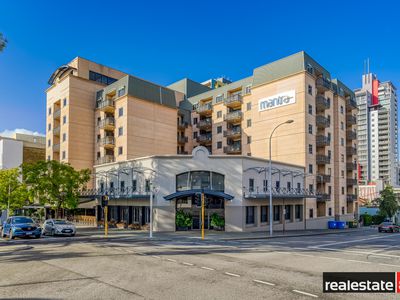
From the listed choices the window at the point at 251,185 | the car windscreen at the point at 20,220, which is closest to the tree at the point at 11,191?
the car windscreen at the point at 20,220

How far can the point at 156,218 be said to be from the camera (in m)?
33.8

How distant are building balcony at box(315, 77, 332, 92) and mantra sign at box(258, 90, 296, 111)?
18.0ft

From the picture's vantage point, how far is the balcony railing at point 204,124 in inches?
2399

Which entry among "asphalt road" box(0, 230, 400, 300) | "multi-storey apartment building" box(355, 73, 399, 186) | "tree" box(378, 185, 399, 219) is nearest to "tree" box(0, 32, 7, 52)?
"asphalt road" box(0, 230, 400, 300)

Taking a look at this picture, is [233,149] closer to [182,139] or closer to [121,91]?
[182,139]

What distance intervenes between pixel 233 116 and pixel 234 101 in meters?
2.46

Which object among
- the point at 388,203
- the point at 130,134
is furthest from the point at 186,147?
the point at 388,203

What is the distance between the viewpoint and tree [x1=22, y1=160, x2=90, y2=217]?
36344mm

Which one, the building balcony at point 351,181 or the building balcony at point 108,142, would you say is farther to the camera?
the building balcony at point 351,181

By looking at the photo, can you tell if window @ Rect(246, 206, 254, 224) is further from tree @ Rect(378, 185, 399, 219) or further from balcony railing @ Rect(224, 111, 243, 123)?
tree @ Rect(378, 185, 399, 219)

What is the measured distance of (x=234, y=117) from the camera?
54875 millimetres

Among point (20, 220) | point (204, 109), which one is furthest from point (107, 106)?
point (20, 220)

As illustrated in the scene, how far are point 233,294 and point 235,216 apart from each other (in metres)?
24.3

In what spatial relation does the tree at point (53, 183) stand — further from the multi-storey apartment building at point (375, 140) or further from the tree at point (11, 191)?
the multi-storey apartment building at point (375, 140)
